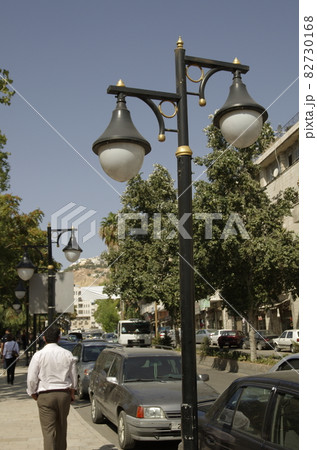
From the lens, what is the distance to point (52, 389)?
6.11 m

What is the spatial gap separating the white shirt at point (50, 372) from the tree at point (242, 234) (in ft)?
44.5

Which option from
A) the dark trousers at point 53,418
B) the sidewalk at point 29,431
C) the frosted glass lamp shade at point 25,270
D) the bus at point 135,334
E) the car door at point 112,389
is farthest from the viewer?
the bus at point 135,334

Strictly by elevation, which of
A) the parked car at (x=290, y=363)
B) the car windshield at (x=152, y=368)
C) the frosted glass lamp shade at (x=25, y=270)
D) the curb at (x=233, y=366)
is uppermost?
the frosted glass lamp shade at (x=25, y=270)

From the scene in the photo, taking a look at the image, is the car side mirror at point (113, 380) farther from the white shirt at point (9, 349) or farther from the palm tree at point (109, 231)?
the palm tree at point (109, 231)

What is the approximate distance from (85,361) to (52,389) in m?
9.07

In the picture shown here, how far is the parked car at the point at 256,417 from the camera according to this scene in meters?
4.02

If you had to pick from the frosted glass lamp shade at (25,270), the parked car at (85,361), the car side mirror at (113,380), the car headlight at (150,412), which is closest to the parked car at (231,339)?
the parked car at (85,361)

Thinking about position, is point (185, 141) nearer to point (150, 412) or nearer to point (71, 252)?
point (150, 412)

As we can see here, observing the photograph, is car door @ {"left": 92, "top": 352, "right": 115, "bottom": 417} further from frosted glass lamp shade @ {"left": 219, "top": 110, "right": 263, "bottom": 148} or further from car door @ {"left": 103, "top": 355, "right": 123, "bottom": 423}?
frosted glass lamp shade @ {"left": 219, "top": 110, "right": 263, "bottom": 148}

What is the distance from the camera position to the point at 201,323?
2835 inches

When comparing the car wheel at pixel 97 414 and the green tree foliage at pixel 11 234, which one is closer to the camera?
the car wheel at pixel 97 414

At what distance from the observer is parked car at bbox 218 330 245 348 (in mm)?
39812

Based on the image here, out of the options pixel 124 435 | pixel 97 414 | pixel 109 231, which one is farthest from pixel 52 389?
pixel 109 231

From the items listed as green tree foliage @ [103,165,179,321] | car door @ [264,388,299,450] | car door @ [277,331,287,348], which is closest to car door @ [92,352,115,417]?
car door @ [264,388,299,450]
